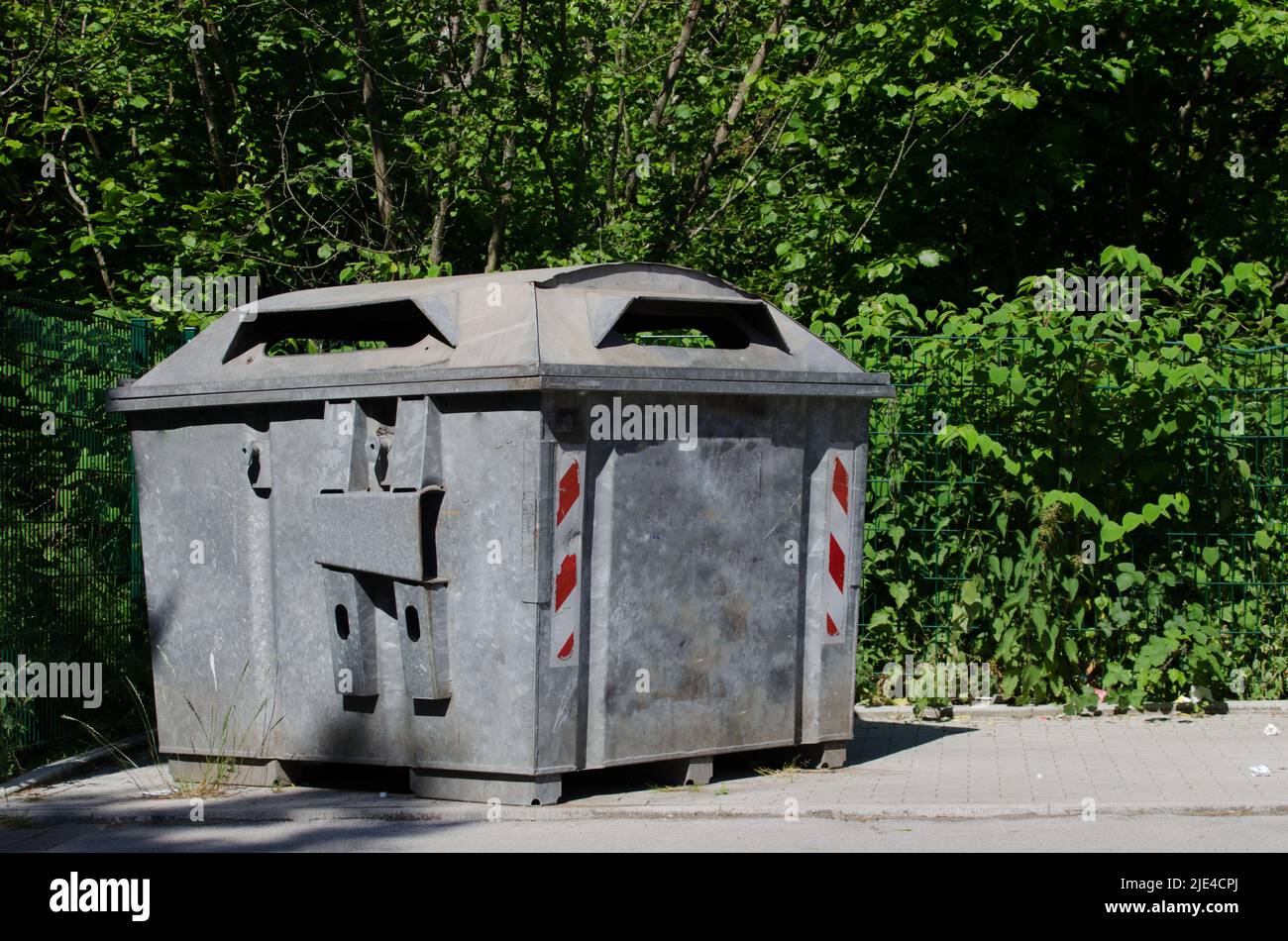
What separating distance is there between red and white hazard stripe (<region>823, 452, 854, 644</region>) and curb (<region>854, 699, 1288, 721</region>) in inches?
78.4

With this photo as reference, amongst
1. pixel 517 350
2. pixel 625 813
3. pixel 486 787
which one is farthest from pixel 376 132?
pixel 625 813

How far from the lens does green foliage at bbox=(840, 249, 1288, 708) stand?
7.98m

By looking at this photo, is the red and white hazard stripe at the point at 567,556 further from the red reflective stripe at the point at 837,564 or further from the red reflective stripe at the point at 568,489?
the red reflective stripe at the point at 837,564

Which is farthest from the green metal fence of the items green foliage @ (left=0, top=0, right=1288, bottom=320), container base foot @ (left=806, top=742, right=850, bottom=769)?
container base foot @ (left=806, top=742, right=850, bottom=769)

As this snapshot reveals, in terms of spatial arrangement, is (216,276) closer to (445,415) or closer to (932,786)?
(445,415)

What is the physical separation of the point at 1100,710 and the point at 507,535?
13.5 feet

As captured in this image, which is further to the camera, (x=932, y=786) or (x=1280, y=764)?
(x=1280, y=764)

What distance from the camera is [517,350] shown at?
5383 millimetres

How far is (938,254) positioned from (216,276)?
17.1 feet

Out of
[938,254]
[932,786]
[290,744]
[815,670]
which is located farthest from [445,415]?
[938,254]

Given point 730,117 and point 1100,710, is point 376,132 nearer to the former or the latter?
point 730,117

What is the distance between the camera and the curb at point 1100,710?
7.98m

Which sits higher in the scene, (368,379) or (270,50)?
(270,50)

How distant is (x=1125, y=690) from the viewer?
8000mm
